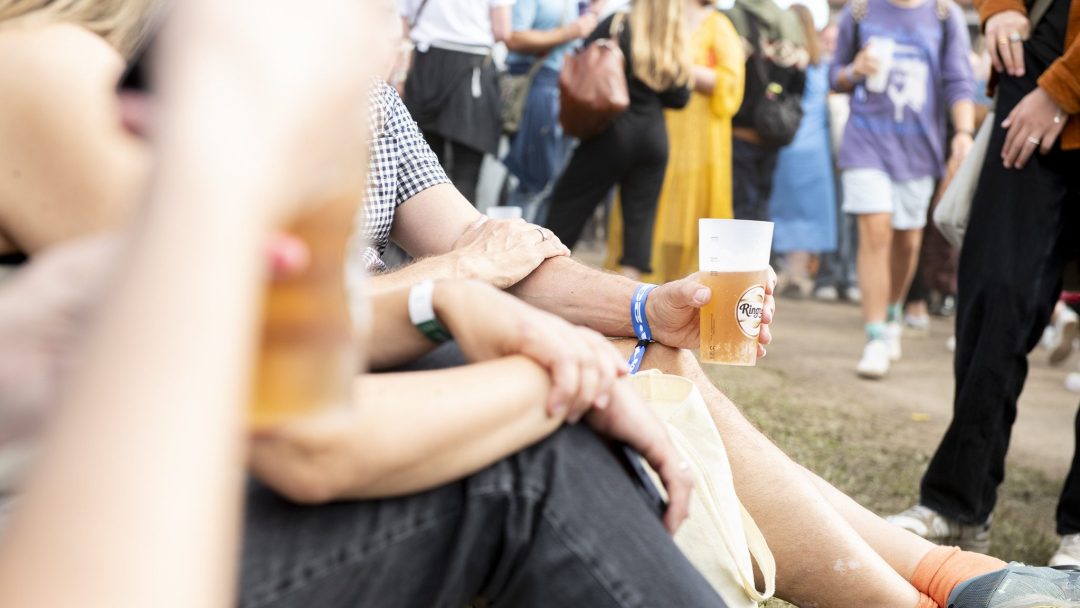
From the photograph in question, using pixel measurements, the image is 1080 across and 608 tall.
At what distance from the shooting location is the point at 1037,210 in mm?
2766

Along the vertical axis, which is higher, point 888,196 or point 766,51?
point 766,51

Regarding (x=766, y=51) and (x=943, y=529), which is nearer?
(x=943, y=529)

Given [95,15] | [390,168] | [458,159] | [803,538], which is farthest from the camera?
[458,159]

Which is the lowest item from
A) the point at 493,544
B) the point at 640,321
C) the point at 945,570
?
the point at 945,570

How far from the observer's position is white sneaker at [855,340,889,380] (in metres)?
5.25

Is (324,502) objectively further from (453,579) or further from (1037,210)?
(1037,210)

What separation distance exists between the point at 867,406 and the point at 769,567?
126 inches

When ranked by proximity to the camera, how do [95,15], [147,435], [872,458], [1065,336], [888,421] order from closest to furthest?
1. [147,435]
2. [95,15]
3. [872,458]
4. [888,421]
5. [1065,336]

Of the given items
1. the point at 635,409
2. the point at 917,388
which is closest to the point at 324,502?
the point at 635,409

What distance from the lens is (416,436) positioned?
3.19 ft

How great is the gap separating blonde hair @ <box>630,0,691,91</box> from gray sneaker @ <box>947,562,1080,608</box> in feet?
11.6

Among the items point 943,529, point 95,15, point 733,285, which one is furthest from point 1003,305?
point 95,15

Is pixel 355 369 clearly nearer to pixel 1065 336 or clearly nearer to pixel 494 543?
pixel 494 543

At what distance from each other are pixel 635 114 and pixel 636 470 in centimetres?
406
